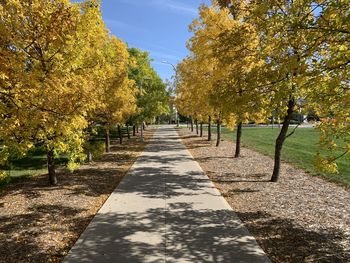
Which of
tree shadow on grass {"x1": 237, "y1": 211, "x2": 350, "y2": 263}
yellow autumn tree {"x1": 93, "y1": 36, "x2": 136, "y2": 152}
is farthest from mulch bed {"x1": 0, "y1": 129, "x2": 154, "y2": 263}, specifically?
yellow autumn tree {"x1": 93, "y1": 36, "x2": 136, "y2": 152}

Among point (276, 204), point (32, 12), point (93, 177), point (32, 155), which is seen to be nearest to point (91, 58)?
point (32, 12)

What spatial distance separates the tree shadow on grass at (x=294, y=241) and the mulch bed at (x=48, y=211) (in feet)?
11.7

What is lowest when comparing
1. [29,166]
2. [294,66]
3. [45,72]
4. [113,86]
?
[29,166]

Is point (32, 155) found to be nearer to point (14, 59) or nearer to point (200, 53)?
point (200, 53)

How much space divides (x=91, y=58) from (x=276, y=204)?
23.3ft

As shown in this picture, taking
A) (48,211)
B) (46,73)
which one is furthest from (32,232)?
(46,73)

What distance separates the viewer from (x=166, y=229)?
683cm

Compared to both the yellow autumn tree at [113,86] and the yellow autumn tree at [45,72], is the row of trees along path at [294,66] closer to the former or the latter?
the yellow autumn tree at [45,72]

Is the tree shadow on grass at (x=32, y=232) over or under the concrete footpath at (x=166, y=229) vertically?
under

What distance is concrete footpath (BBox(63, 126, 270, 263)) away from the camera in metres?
5.63

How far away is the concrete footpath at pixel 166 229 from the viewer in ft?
18.5

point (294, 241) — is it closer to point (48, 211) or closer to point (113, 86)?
point (48, 211)

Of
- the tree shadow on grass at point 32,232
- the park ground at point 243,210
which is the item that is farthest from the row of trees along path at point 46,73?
the tree shadow on grass at point 32,232

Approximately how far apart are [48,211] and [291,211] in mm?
5844
